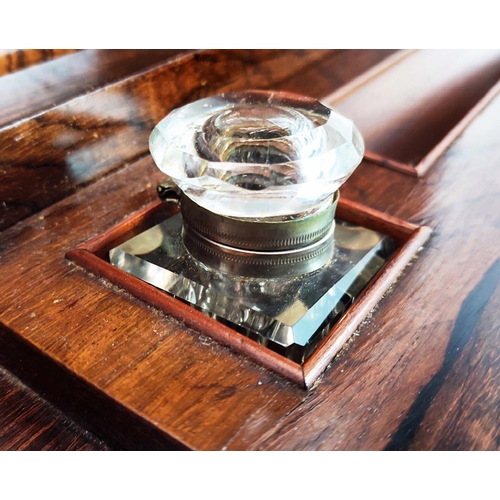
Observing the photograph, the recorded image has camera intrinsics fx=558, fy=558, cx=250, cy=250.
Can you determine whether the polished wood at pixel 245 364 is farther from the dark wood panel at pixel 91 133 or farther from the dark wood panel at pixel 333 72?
the dark wood panel at pixel 333 72

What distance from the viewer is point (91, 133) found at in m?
0.77

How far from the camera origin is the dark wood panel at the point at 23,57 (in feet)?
2.87

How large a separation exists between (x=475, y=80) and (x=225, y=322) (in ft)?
3.03

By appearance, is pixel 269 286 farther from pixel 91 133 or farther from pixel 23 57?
pixel 23 57

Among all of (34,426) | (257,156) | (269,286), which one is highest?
(257,156)

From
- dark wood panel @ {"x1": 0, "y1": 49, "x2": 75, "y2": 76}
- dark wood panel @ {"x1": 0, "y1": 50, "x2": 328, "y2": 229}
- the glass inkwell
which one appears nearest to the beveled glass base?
the glass inkwell

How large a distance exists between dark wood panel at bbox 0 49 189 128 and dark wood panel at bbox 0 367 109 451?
0.33m

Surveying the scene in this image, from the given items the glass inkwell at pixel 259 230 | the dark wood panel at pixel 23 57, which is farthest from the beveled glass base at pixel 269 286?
the dark wood panel at pixel 23 57

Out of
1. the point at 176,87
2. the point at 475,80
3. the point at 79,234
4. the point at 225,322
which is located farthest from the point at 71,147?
the point at 475,80

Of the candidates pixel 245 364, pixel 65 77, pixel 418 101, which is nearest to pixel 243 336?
pixel 245 364

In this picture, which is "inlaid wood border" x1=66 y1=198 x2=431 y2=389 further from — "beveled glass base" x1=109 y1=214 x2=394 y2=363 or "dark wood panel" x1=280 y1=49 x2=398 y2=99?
"dark wood panel" x1=280 y1=49 x2=398 y2=99

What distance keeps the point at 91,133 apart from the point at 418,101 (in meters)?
0.66

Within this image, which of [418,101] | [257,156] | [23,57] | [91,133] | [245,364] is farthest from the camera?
[418,101]
